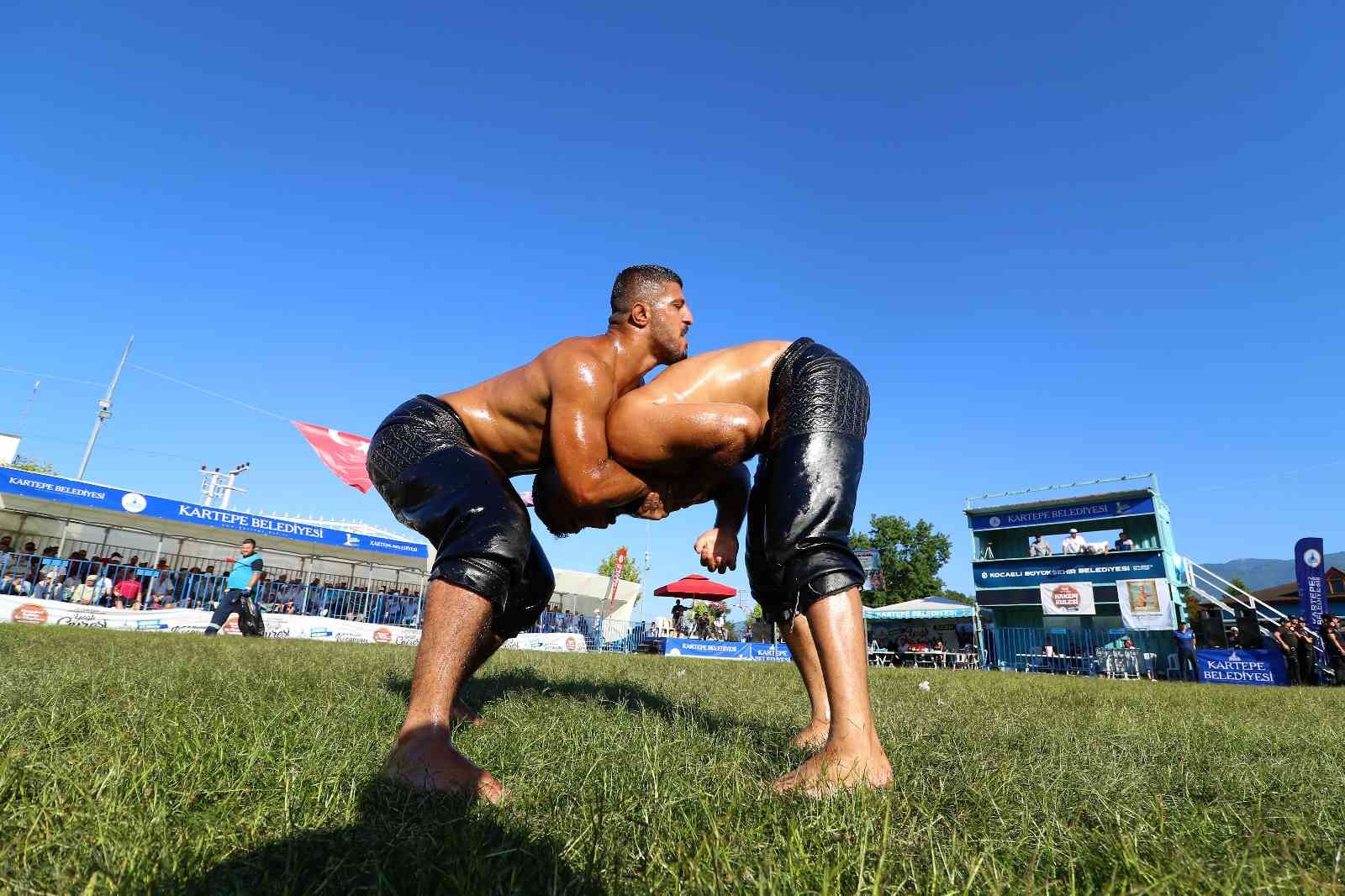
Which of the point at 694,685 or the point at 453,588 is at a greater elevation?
the point at 453,588

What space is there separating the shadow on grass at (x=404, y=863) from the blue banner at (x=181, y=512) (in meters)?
21.5

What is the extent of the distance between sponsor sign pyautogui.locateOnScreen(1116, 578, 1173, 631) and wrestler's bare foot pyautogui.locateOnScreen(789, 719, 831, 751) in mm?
27995

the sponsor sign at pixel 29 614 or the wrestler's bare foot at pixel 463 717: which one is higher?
the sponsor sign at pixel 29 614

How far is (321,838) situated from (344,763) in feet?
1.99

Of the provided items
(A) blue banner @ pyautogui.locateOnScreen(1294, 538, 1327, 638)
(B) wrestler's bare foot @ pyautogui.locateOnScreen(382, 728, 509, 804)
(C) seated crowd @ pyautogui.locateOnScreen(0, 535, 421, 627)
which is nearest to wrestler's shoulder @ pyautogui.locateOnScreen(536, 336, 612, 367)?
(B) wrestler's bare foot @ pyautogui.locateOnScreen(382, 728, 509, 804)

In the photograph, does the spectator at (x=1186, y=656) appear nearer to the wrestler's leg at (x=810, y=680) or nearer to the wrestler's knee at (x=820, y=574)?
the wrestler's leg at (x=810, y=680)

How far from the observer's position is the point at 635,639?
25312 mm

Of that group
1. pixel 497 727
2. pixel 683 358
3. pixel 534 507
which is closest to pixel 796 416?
pixel 683 358

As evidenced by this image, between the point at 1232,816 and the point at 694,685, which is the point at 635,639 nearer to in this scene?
the point at 694,685

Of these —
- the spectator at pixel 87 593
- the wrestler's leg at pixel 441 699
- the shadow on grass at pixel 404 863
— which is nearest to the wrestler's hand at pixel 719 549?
the wrestler's leg at pixel 441 699

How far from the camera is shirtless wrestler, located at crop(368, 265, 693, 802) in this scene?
228 centimetres

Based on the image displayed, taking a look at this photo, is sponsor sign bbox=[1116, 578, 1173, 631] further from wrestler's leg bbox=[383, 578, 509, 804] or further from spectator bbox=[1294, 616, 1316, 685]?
wrestler's leg bbox=[383, 578, 509, 804]

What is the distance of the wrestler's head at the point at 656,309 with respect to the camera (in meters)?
3.03

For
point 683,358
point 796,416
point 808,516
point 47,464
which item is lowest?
point 808,516
